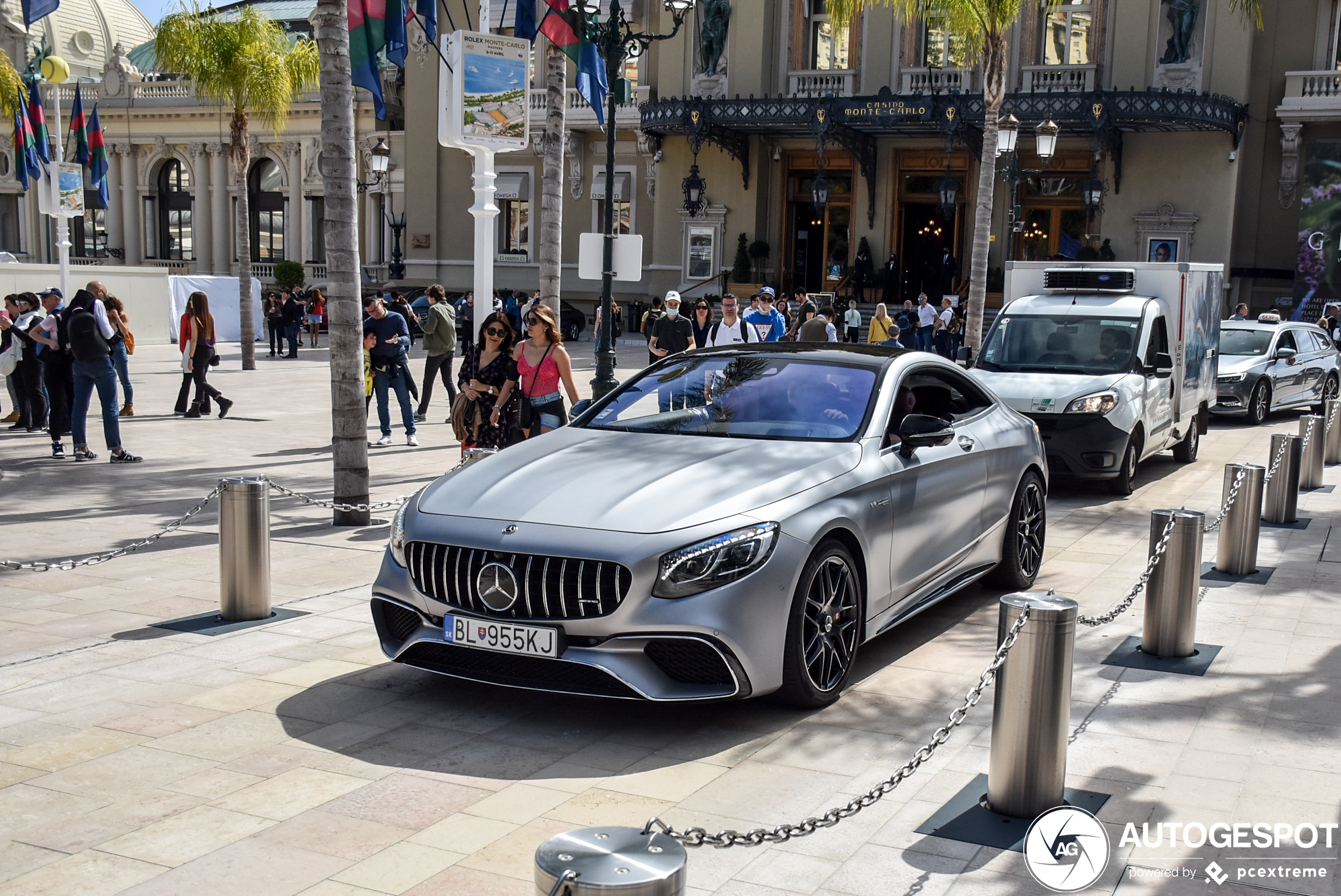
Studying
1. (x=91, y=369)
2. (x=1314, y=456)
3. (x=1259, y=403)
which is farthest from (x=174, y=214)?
(x=1314, y=456)

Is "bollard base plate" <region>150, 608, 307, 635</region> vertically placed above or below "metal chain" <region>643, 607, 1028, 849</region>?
below

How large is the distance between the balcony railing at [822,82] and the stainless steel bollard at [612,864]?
34810 millimetres

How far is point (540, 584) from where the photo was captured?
5.11 metres

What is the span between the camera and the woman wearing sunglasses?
10.3m

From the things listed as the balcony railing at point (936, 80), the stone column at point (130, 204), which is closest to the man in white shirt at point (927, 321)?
the balcony railing at point (936, 80)

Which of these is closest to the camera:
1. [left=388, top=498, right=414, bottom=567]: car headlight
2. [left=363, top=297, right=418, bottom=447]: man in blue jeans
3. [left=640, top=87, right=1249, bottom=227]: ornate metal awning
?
[left=388, top=498, right=414, bottom=567]: car headlight

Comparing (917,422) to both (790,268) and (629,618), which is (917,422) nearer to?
(629,618)

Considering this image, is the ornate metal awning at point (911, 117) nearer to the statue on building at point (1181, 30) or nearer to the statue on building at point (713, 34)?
the statue on building at point (713, 34)

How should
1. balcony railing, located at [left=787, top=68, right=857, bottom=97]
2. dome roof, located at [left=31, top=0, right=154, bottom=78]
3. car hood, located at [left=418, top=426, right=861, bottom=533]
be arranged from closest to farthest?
car hood, located at [left=418, top=426, right=861, bottom=533] → balcony railing, located at [left=787, top=68, right=857, bottom=97] → dome roof, located at [left=31, top=0, right=154, bottom=78]

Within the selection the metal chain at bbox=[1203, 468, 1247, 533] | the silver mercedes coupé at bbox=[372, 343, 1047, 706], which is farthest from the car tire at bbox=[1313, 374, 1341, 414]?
the silver mercedes coupé at bbox=[372, 343, 1047, 706]

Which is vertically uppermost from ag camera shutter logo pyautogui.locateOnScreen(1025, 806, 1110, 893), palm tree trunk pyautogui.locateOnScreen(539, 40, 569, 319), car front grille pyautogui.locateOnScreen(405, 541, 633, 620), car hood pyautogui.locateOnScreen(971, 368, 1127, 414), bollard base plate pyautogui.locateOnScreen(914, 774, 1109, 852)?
palm tree trunk pyautogui.locateOnScreen(539, 40, 569, 319)

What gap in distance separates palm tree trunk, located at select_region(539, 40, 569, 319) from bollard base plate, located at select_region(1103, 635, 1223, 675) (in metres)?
8.70

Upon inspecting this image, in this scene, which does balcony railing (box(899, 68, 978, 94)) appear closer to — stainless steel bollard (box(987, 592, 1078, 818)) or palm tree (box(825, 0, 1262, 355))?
palm tree (box(825, 0, 1262, 355))

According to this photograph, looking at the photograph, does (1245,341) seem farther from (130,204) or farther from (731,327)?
(130,204)
